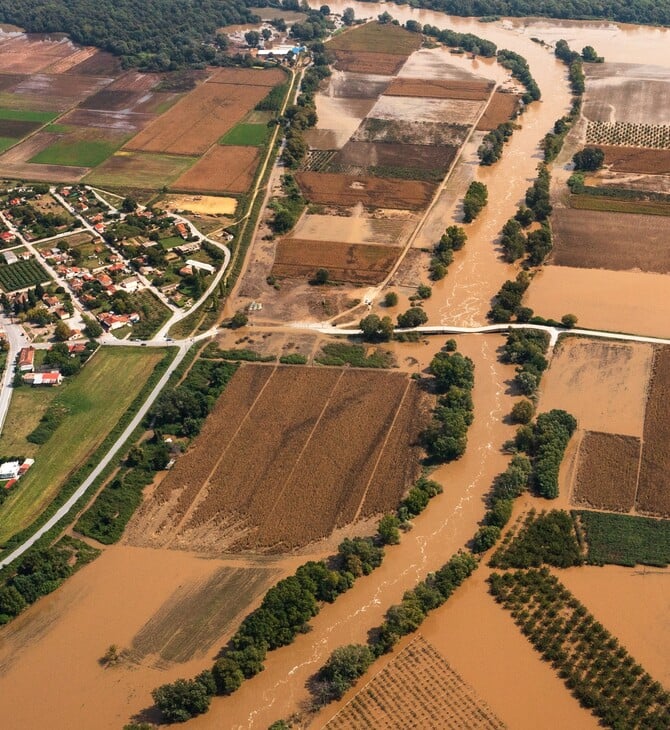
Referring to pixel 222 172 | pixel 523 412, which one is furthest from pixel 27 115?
pixel 523 412

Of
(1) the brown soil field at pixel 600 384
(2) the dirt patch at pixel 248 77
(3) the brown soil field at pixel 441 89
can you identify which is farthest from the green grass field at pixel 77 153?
(1) the brown soil field at pixel 600 384

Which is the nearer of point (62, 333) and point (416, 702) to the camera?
point (416, 702)

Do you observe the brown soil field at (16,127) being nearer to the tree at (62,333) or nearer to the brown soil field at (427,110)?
the brown soil field at (427,110)

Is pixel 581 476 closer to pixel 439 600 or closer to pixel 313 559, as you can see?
pixel 439 600

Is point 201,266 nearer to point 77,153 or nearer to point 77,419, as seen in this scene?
point 77,419

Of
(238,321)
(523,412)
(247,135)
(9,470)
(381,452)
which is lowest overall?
(381,452)

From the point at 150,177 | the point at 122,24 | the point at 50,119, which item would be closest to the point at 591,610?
the point at 150,177
